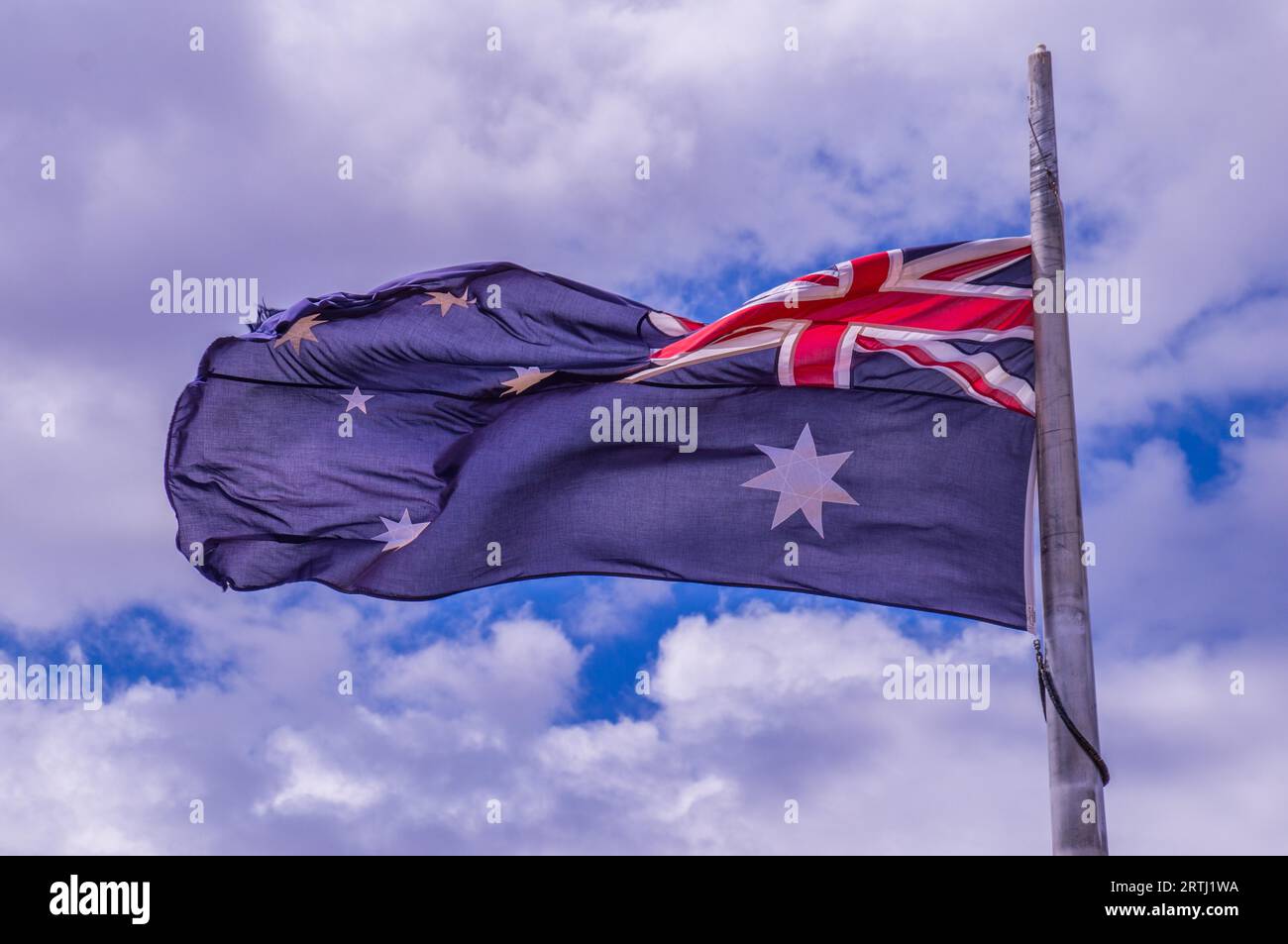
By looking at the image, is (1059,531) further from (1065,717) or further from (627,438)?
(627,438)

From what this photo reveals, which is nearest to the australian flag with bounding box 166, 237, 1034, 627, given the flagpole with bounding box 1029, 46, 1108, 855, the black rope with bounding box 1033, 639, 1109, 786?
the flagpole with bounding box 1029, 46, 1108, 855

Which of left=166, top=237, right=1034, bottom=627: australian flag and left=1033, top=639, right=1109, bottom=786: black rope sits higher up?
left=166, top=237, right=1034, bottom=627: australian flag

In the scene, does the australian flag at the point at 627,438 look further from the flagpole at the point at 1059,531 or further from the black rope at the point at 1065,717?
the black rope at the point at 1065,717

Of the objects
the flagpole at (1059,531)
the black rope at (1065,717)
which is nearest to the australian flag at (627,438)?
the flagpole at (1059,531)

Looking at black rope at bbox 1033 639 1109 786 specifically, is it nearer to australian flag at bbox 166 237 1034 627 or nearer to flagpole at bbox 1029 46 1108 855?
flagpole at bbox 1029 46 1108 855

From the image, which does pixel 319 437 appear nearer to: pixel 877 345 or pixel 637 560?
pixel 637 560

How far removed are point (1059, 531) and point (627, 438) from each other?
438 cm

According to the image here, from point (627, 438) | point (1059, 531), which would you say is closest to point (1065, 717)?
point (1059, 531)

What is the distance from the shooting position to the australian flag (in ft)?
45.1

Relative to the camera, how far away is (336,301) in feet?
50.8

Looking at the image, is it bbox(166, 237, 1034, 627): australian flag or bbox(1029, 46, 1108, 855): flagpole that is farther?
bbox(166, 237, 1034, 627): australian flag

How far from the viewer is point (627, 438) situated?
14781 millimetres

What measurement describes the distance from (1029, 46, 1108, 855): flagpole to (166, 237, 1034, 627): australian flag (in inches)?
20.6

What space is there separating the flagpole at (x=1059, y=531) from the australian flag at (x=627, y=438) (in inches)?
20.6
